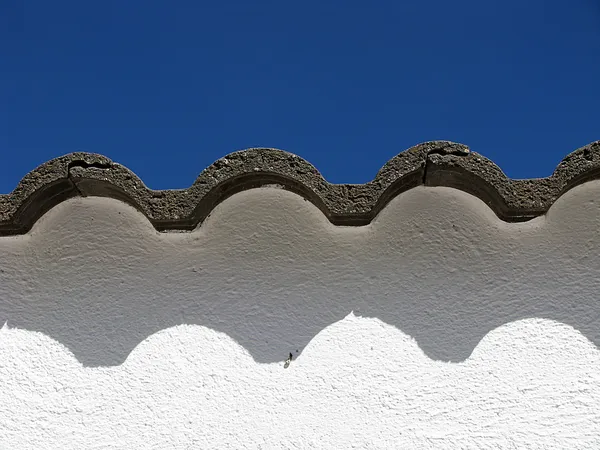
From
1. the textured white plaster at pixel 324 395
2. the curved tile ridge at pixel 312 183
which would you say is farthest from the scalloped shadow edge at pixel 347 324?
the curved tile ridge at pixel 312 183

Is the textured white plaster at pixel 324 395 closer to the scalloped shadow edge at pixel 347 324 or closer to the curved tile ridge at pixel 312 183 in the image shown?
the scalloped shadow edge at pixel 347 324

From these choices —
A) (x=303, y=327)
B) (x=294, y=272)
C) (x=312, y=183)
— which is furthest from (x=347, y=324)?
(x=312, y=183)

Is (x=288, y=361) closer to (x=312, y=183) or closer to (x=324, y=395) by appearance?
(x=324, y=395)

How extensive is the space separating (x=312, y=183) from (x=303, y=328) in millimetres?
454

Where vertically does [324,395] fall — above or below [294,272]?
below

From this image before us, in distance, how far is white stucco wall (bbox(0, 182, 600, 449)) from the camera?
232 cm

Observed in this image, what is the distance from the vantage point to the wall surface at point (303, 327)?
2320mm

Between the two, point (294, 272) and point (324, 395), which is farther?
point (294, 272)

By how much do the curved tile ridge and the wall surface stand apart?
3.2 inches

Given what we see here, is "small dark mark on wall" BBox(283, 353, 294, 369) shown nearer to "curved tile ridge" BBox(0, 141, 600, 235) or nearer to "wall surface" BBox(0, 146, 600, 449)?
"wall surface" BBox(0, 146, 600, 449)

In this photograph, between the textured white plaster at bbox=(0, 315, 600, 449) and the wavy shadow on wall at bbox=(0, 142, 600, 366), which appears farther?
the wavy shadow on wall at bbox=(0, 142, 600, 366)

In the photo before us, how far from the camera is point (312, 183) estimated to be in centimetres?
239

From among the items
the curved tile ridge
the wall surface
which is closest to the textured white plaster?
the wall surface

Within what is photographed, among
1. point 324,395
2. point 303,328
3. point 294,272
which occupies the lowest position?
point 324,395
